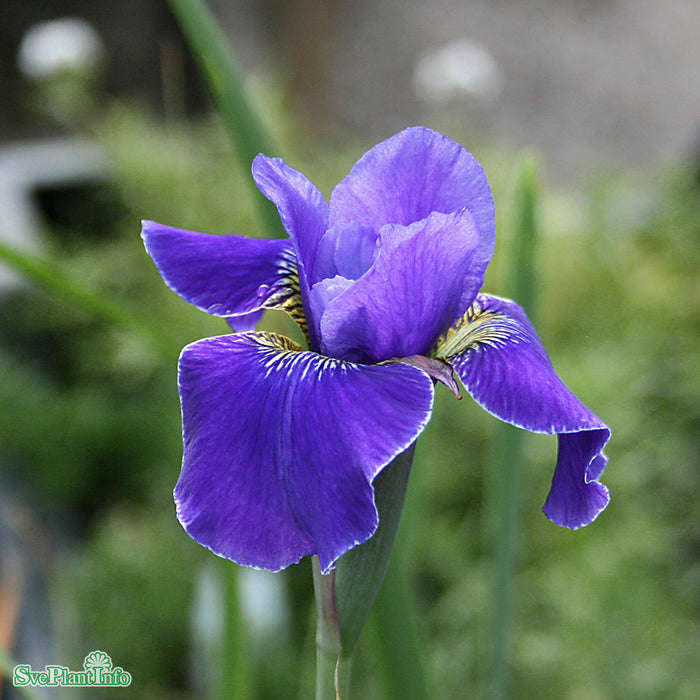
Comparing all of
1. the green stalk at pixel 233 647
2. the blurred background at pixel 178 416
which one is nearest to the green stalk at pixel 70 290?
the blurred background at pixel 178 416

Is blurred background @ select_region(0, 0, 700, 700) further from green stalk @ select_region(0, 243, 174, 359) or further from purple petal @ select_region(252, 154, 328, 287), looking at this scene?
purple petal @ select_region(252, 154, 328, 287)

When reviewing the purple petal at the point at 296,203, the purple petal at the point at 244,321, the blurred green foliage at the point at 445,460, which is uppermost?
the purple petal at the point at 296,203

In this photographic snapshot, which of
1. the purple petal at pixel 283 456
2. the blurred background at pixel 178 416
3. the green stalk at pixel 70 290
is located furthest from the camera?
the blurred background at pixel 178 416

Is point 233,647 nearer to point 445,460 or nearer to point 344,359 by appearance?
point 344,359

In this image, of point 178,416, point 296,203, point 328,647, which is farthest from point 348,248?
point 178,416

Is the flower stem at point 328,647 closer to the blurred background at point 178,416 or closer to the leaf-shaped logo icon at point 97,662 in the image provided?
the blurred background at point 178,416

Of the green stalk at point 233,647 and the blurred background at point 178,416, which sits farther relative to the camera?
the blurred background at point 178,416
